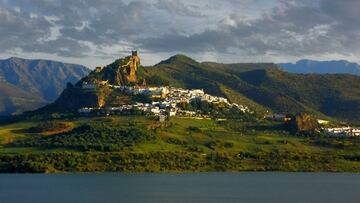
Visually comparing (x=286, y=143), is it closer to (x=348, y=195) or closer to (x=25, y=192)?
(x=348, y=195)

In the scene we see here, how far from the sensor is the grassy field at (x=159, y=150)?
160 m

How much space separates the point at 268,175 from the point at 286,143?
33.5 metres

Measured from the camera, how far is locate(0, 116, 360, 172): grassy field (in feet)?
525

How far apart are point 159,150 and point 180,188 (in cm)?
4939

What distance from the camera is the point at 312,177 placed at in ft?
506

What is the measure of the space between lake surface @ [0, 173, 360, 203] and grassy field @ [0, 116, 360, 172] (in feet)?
24.7

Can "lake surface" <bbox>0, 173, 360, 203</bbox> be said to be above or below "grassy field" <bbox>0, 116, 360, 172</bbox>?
below

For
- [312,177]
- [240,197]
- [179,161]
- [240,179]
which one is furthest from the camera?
[179,161]

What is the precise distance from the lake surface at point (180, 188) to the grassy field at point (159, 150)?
7526 mm

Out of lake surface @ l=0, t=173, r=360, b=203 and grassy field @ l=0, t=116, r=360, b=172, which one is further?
grassy field @ l=0, t=116, r=360, b=172

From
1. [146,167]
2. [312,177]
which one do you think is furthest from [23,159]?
[312,177]

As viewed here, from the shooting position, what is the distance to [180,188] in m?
123

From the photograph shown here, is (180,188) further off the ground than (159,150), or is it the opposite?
(159,150)

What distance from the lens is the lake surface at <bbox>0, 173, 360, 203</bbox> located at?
351 feet
